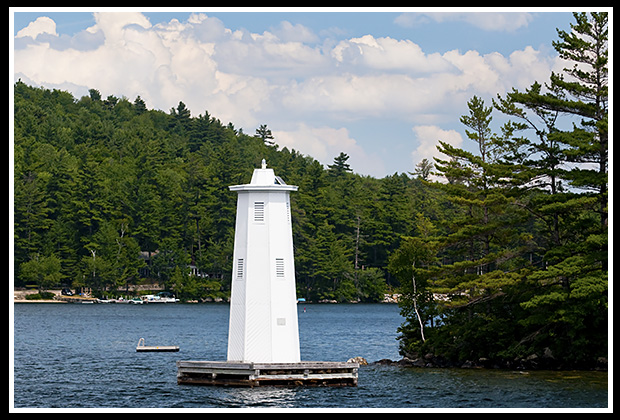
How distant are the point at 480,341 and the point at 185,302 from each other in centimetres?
8384

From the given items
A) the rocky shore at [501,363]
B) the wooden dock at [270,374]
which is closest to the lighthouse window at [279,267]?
the wooden dock at [270,374]

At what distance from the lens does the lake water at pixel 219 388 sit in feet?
100

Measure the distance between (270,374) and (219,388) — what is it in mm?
1661

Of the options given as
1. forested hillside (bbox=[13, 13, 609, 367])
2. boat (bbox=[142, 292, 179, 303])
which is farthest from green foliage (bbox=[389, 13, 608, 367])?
boat (bbox=[142, 292, 179, 303])

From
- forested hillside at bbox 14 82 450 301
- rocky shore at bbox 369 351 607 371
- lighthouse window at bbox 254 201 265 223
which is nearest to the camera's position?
lighthouse window at bbox 254 201 265 223

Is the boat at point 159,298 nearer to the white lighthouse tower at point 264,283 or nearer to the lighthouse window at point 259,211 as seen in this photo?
the white lighthouse tower at point 264,283

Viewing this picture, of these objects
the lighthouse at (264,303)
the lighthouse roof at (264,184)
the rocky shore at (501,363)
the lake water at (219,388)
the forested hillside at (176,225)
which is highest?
the forested hillside at (176,225)

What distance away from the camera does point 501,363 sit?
4009 cm

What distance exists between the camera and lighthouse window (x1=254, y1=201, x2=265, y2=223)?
31.8 meters

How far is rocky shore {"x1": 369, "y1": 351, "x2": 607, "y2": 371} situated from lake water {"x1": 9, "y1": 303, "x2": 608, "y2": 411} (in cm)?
99

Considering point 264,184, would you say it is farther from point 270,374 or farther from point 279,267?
point 270,374

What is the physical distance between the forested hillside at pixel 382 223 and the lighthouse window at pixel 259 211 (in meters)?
11.7

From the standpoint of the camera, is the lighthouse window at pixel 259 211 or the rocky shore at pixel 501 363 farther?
the rocky shore at pixel 501 363

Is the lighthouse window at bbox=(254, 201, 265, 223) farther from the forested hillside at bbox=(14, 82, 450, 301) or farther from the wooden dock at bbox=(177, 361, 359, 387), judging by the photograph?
the forested hillside at bbox=(14, 82, 450, 301)
